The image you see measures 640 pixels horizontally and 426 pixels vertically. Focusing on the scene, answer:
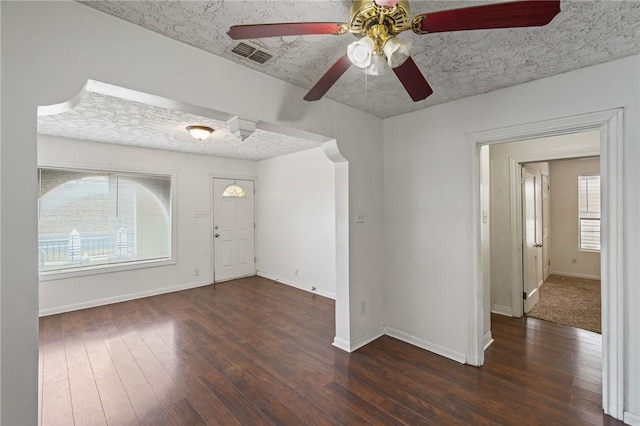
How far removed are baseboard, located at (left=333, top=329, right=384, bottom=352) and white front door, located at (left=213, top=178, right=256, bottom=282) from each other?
3331mm

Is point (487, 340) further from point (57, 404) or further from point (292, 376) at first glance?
point (57, 404)

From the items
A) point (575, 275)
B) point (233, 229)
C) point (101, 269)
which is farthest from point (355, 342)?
point (575, 275)

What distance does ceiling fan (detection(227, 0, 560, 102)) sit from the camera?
99 centimetres

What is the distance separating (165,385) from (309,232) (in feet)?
10.1

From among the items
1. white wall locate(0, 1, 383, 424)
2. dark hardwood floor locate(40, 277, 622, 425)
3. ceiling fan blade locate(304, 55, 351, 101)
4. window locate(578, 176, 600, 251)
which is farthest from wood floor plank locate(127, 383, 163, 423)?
window locate(578, 176, 600, 251)

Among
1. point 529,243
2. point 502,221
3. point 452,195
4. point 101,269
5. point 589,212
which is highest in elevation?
point 452,195

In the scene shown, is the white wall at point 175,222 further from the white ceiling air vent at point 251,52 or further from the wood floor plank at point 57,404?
the white ceiling air vent at point 251,52

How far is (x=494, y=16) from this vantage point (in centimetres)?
102

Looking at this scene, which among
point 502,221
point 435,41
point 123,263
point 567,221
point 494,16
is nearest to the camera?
point 494,16

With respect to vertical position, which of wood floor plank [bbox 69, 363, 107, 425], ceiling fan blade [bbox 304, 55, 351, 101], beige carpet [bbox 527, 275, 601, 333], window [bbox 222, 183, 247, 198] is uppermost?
ceiling fan blade [bbox 304, 55, 351, 101]

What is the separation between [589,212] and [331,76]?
6686 mm

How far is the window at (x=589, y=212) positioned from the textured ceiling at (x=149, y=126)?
5.49 meters

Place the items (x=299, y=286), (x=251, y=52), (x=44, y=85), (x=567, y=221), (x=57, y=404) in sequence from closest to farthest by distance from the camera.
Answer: (x=44, y=85), (x=251, y=52), (x=57, y=404), (x=299, y=286), (x=567, y=221)

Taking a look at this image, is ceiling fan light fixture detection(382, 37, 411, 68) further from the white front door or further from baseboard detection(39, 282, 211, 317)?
baseboard detection(39, 282, 211, 317)
